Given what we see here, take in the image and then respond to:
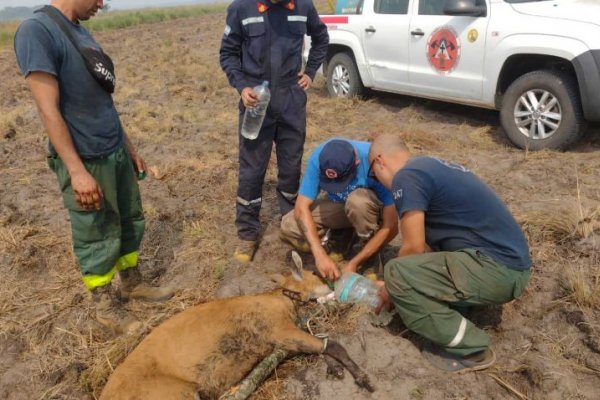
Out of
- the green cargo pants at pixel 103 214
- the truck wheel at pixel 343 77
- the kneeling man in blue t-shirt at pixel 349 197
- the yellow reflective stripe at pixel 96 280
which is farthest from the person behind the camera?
the truck wheel at pixel 343 77

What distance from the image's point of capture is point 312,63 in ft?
13.7

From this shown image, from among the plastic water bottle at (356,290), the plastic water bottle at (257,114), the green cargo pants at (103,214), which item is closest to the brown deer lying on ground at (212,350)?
the plastic water bottle at (356,290)

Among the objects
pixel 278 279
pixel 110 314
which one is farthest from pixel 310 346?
pixel 110 314

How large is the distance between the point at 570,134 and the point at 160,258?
4.29 meters

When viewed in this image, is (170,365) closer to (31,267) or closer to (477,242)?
(477,242)

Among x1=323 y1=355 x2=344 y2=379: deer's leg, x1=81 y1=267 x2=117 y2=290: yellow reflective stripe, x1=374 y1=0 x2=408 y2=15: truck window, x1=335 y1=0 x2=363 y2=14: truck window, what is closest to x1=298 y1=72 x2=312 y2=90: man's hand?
x1=81 y1=267 x2=117 y2=290: yellow reflective stripe

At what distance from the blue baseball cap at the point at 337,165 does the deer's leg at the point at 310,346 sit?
98 centimetres

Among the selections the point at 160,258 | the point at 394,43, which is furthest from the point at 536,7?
the point at 160,258

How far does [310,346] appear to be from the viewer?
2832 mm

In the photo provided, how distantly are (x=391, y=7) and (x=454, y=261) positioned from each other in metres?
5.35

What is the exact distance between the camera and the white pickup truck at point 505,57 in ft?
16.0

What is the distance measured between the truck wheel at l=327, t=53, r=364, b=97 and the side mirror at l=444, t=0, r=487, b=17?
2.49 metres

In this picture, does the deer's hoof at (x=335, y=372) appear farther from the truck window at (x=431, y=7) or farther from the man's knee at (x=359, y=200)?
the truck window at (x=431, y=7)

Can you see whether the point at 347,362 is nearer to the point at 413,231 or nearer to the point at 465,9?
the point at 413,231
